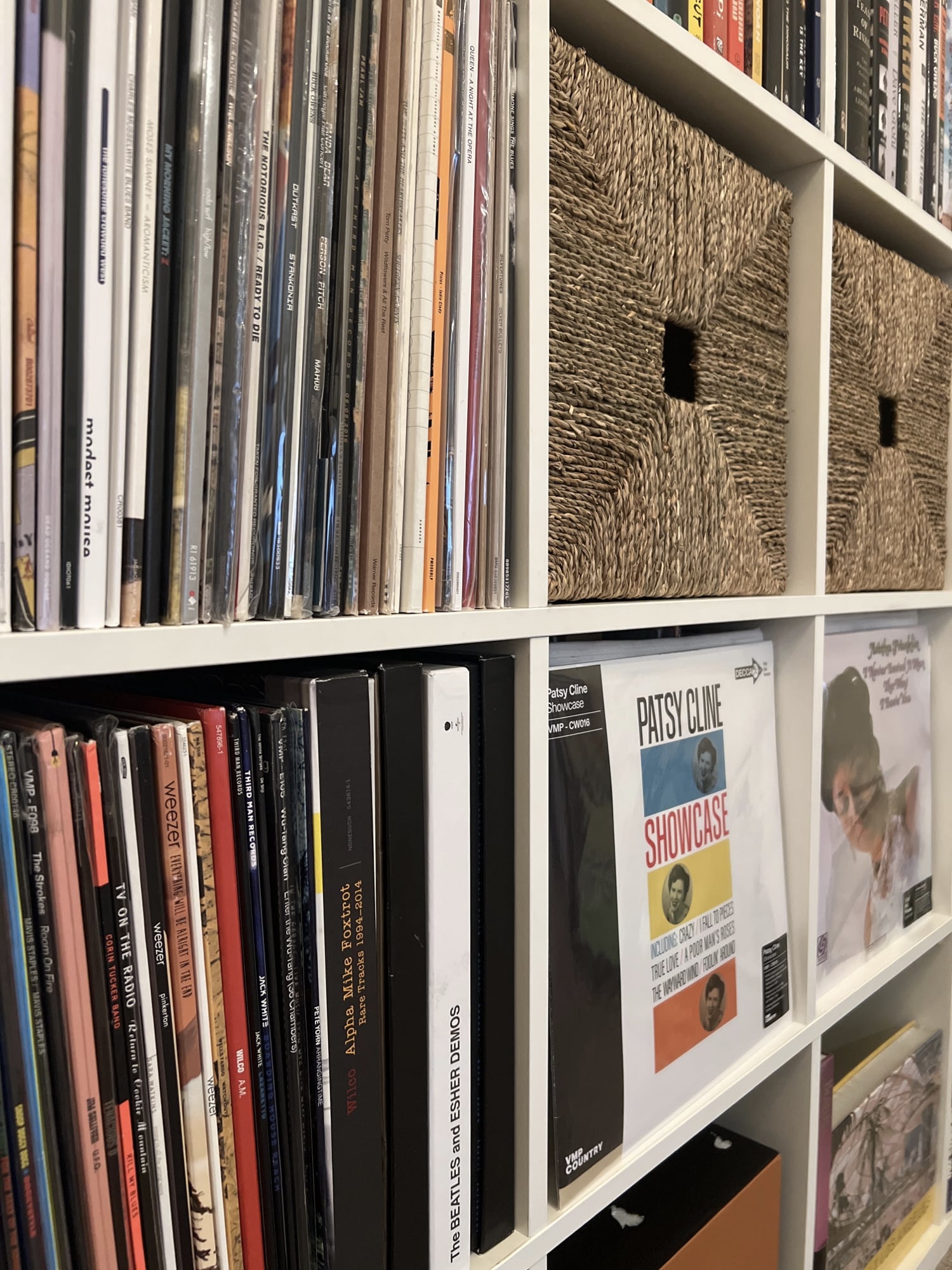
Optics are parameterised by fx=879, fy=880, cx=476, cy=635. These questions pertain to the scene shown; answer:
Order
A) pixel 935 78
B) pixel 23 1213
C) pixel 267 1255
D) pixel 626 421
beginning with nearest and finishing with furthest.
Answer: pixel 23 1213
pixel 267 1255
pixel 626 421
pixel 935 78

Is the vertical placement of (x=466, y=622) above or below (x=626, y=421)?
below

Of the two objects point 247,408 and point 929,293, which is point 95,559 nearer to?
point 247,408

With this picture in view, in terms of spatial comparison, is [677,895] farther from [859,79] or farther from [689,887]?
[859,79]

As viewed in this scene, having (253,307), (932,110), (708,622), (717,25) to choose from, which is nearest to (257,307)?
(253,307)

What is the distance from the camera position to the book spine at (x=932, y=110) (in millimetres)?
1122

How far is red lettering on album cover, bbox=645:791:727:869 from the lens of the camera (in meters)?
0.79

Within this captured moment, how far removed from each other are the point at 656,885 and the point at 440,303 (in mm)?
523

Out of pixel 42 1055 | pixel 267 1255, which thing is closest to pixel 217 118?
pixel 42 1055

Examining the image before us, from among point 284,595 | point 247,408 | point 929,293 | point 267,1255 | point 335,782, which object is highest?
point 929,293

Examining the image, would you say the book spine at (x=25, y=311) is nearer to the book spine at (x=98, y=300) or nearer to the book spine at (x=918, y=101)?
the book spine at (x=98, y=300)

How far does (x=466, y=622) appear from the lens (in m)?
0.59

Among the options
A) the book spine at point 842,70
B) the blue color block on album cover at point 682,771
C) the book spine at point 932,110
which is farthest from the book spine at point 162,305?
the book spine at point 932,110

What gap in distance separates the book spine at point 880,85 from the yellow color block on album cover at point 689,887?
83 cm

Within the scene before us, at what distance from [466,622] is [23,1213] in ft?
1.29
